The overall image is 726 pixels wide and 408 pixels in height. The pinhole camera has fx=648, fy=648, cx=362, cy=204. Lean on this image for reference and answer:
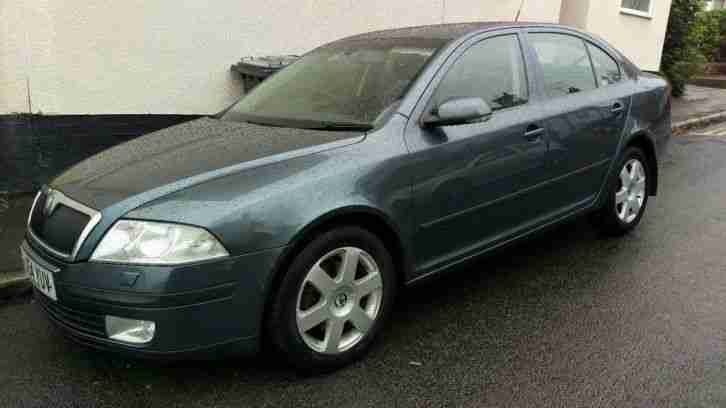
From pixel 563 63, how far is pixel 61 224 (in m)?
3.12

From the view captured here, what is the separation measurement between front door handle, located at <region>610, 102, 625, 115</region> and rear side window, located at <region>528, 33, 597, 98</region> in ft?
0.63

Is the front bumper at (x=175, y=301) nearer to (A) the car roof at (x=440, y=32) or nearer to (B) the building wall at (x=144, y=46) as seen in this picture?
(A) the car roof at (x=440, y=32)

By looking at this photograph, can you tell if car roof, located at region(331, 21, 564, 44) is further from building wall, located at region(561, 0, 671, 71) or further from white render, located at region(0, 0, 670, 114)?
building wall, located at region(561, 0, 671, 71)

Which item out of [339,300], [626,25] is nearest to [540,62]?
[339,300]

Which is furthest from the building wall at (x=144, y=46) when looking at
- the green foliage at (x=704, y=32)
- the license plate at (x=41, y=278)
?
the green foliage at (x=704, y=32)

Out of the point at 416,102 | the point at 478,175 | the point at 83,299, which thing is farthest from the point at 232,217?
the point at 478,175

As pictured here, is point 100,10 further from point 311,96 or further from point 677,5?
point 677,5

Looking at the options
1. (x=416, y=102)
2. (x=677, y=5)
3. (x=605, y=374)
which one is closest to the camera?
(x=605, y=374)

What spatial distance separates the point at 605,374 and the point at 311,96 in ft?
6.80

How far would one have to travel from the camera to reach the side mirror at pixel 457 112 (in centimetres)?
313

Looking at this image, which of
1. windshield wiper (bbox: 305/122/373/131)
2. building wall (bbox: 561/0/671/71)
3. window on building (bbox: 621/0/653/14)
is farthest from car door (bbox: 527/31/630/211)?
window on building (bbox: 621/0/653/14)

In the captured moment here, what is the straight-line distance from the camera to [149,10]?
588 centimetres

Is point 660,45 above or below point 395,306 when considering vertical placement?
above

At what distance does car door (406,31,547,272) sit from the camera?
319cm
